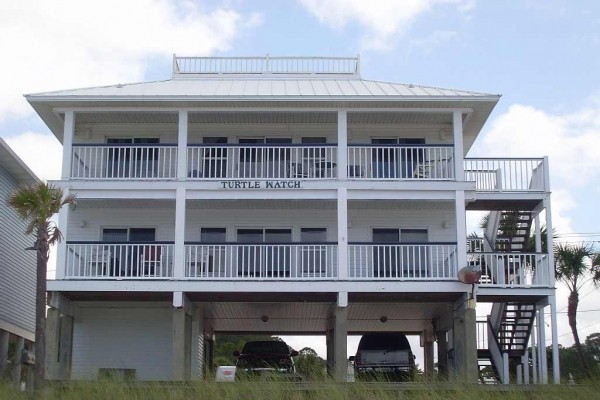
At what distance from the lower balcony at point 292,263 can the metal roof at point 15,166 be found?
391cm

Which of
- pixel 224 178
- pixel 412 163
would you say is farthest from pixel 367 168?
pixel 224 178

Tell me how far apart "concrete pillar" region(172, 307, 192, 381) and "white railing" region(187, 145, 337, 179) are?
152 inches

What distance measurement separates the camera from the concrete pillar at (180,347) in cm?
2634

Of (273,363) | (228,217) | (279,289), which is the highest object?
(228,217)

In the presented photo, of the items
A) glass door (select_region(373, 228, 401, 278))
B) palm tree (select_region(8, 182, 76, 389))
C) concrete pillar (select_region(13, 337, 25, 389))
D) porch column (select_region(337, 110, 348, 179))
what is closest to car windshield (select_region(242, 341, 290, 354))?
glass door (select_region(373, 228, 401, 278))

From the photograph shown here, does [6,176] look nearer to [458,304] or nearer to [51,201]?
[51,201]

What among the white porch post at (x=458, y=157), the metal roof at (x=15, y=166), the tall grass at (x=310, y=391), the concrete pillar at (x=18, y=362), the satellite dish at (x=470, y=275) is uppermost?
the metal roof at (x=15, y=166)

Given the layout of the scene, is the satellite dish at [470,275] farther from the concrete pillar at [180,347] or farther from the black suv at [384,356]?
the concrete pillar at [180,347]

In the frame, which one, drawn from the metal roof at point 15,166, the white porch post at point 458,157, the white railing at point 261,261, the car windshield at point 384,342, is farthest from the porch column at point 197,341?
the white porch post at point 458,157

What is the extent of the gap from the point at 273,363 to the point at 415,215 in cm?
604

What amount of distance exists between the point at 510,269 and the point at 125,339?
11221mm

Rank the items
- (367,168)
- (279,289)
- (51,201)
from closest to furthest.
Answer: (51,201), (279,289), (367,168)

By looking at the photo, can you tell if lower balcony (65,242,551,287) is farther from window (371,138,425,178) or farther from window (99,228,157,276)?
window (371,138,425,178)

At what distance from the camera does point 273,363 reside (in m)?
28.4
